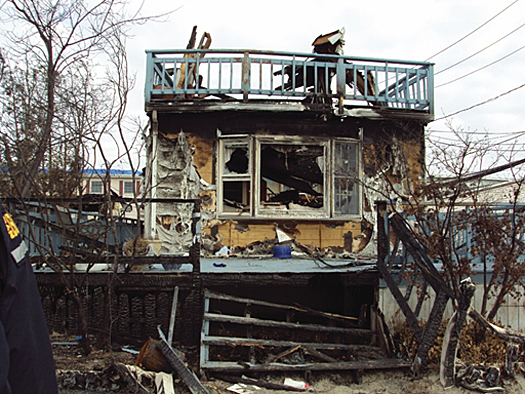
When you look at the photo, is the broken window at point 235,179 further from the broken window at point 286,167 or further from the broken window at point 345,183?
the broken window at point 345,183

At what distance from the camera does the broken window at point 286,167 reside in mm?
8812

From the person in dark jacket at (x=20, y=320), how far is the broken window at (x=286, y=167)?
686 centimetres

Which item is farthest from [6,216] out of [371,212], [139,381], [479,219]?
[371,212]

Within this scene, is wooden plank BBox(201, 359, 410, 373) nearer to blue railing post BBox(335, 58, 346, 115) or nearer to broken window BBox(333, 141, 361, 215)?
broken window BBox(333, 141, 361, 215)

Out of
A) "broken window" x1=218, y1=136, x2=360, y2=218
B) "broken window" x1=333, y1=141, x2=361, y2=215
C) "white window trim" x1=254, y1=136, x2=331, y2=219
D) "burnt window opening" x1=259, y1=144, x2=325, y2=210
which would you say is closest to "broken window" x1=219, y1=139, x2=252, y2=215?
"broken window" x1=218, y1=136, x2=360, y2=218

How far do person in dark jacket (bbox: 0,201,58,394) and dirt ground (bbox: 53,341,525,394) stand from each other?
9.29 ft

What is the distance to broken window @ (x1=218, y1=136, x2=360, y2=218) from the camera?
8812 mm

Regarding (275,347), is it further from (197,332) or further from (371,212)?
(371,212)

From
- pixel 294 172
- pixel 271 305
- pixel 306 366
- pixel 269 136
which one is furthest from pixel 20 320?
pixel 294 172

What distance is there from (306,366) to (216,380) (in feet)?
3.33

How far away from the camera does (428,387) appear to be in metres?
4.65

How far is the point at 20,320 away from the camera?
178 cm

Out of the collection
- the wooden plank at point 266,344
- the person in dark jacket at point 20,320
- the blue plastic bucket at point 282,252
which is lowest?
the wooden plank at point 266,344

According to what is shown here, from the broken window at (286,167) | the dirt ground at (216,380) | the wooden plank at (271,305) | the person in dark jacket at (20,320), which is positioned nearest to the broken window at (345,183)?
the broken window at (286,167)
